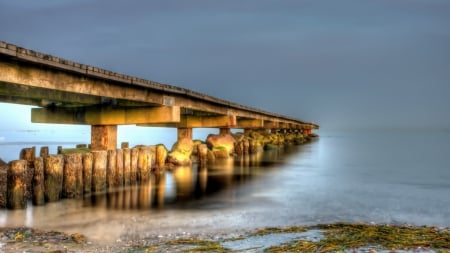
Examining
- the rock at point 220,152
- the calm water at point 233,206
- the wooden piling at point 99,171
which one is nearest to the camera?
the calm water at point 233,206

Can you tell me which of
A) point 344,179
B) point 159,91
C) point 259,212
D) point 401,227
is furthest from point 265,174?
point 401,227

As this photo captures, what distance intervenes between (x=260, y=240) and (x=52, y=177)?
5.93 m

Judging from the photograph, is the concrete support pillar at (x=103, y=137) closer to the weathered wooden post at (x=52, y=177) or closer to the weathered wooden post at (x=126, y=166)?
the weathered wooden post at (x=126, y=166)

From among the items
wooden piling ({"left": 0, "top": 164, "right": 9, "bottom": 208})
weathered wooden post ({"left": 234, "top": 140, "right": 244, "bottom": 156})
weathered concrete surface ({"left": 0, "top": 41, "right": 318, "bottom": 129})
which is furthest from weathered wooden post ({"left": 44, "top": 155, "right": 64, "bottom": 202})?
weathered wooden post ({"left": 234, "top": 140, "right": 244, "bottom": 156})

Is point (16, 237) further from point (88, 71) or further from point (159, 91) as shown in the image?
point (159, 91)

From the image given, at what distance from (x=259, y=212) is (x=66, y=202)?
4.64 m

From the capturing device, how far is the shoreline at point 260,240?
19.5 feet

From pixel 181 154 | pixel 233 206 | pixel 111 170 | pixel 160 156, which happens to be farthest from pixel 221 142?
pixel 233 206

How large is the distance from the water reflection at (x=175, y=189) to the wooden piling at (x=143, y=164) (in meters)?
0.27

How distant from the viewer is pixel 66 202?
10.0m

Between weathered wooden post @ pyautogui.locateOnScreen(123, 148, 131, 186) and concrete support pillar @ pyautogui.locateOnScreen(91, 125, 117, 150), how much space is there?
238 centimetres

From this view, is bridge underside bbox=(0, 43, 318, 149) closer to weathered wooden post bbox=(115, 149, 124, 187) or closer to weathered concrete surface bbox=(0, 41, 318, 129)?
weathered concrete surface bbox=(0, 41, 318, 129)

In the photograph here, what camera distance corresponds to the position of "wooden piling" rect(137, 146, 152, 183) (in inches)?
558

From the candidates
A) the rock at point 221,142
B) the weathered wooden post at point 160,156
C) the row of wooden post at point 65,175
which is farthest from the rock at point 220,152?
the row of wooden post at point 65,175
